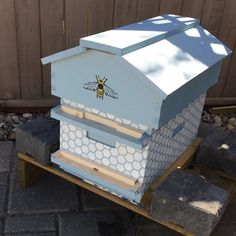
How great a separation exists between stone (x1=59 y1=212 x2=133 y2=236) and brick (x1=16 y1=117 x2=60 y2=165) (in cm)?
36

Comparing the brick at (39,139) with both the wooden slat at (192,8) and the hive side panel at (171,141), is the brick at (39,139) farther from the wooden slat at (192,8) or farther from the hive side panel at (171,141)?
the wooden slat at (192,8)

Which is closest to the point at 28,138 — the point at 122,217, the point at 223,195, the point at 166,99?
the point at 122,217

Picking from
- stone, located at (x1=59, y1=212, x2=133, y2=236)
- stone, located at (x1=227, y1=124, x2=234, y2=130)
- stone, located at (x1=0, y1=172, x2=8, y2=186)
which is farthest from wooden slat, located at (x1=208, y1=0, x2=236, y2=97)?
stone, located at (x1=0, y1=172, x2=8, y2=186)

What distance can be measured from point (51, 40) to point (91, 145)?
1237 millimetres

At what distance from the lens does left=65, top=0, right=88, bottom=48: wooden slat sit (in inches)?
111

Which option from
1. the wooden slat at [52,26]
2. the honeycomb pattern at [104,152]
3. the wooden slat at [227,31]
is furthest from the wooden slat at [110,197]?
the wooden slat at [227,31]

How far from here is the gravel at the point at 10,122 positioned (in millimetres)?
3002

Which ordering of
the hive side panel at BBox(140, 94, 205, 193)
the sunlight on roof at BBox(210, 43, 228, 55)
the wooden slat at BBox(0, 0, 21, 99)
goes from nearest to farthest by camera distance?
the hive side panel at BBox(140, 94, 205, 193)
the sunlight on roof at BBox(210, 43, 228, 55)
the wooden slat at BBox(0, 0, 21, 99)

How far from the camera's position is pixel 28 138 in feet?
7.30

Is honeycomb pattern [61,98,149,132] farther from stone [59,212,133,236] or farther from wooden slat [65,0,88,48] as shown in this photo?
wooden slat [65,0,88,48]

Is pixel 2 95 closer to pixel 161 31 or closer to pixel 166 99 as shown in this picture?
pixel 161 31

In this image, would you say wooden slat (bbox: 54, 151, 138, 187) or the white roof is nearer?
the white roof

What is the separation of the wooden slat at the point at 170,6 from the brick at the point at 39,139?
1.18 meters

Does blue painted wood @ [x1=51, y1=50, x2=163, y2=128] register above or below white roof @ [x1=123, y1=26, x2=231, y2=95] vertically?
below
